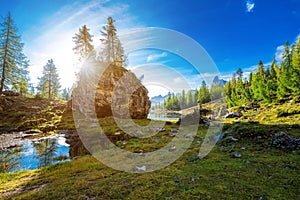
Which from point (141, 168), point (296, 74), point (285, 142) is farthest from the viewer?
point (296, 74)

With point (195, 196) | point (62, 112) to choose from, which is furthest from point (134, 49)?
point (62, 112)

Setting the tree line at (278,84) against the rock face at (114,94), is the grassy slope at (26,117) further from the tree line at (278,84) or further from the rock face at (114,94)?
the tree line at (278,84)

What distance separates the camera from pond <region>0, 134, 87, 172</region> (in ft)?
41.5

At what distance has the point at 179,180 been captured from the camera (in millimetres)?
7586

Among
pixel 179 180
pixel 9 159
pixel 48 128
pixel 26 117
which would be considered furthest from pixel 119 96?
pixel 179 180

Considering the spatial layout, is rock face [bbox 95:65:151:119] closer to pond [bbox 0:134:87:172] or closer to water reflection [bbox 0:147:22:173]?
pond [bbox 0:134:87:172]

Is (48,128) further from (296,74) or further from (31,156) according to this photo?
(296,74)

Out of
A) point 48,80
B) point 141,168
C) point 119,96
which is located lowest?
point 141,168

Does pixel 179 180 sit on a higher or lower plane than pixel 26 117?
lower

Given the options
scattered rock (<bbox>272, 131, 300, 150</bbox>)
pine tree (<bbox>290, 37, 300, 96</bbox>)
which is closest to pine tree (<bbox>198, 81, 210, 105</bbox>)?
pine tree (<bbox>290, 37, 300, 96</bbox>)

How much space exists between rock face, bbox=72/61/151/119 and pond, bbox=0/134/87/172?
17606mm

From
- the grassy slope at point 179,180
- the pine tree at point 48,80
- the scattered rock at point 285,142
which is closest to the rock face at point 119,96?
the grassy slope at point 179,180

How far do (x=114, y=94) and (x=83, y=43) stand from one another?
19894 mm

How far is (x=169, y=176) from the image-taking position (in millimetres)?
8172
